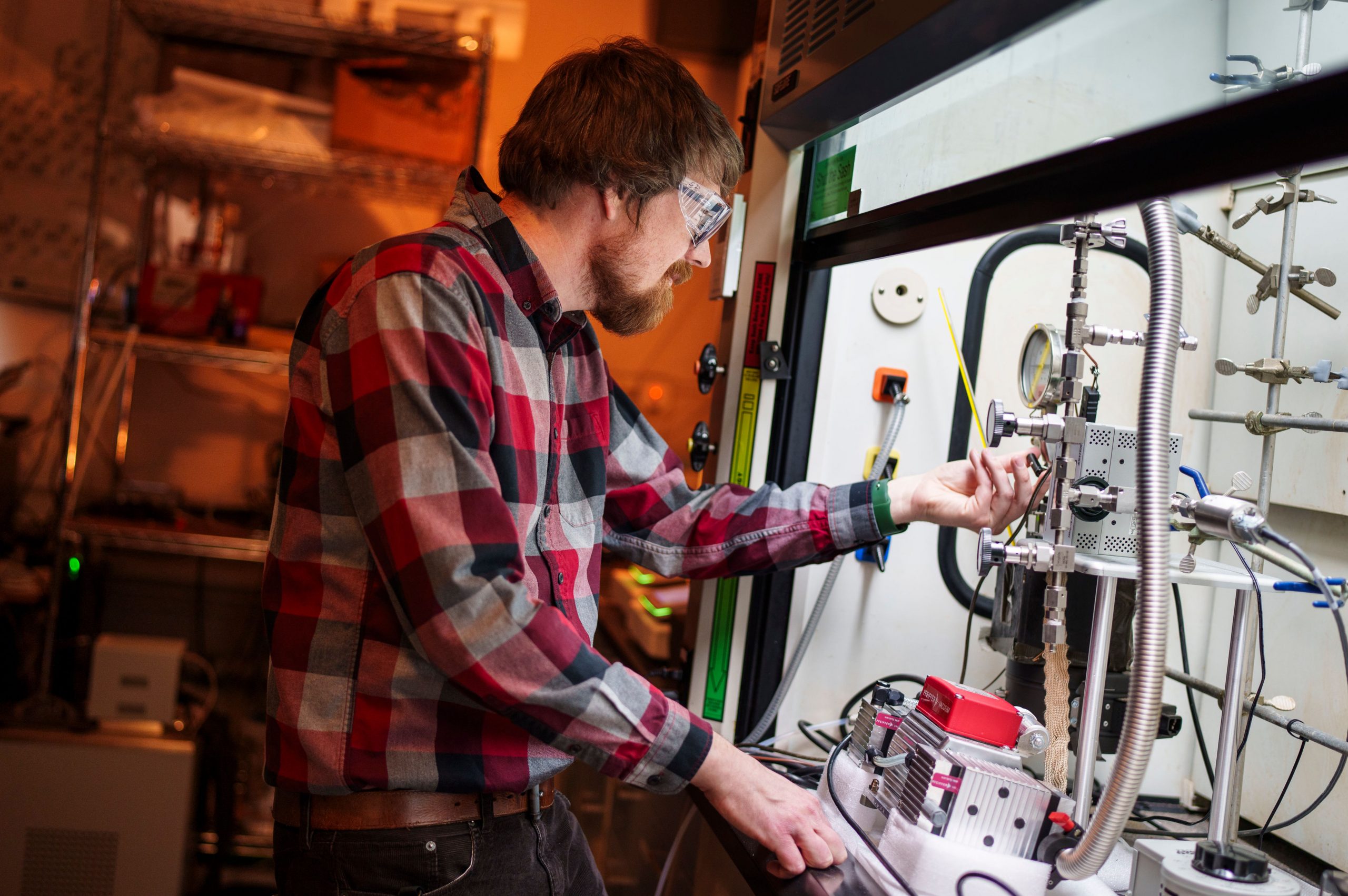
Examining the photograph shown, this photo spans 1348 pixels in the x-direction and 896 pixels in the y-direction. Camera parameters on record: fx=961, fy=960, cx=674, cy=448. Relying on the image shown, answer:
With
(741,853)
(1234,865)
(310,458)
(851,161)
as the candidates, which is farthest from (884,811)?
(851,161)

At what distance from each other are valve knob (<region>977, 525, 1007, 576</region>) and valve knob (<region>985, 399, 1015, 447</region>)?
103 millimetres

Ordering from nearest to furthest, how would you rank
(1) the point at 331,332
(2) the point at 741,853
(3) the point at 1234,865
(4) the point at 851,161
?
(3) the point at 1234,865 → (1) the point at 331,332 → (2) the point at 741,853 → (4) the point at 851,161

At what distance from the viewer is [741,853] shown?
1015 millimetres

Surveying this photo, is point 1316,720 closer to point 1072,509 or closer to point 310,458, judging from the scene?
point 1072,509

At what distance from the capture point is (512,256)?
104 cm

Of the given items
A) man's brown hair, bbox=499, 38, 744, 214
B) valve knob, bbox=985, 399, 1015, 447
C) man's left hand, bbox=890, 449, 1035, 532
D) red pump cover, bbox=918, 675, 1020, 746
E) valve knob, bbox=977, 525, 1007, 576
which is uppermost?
man's brown hair, bbox=499, 38, 744, 214

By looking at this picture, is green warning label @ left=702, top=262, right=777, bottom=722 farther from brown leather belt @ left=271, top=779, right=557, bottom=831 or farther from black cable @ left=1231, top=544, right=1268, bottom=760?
black cable @ left=1231, top=544, right=1268, bottom=760

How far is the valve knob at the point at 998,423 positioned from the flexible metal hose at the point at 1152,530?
286mm

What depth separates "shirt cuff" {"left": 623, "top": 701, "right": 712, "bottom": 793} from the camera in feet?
2.88

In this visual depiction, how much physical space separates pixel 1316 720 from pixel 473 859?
1051 mm

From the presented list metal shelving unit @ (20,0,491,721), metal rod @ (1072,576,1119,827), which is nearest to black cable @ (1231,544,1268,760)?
metal rod @ (1072,576,1119,827)

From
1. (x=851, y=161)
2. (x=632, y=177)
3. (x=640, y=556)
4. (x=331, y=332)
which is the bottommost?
(x=640, y=556)

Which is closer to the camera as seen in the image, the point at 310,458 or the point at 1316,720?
the point at 310,458

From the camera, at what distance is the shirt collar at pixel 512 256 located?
3.40 ft
